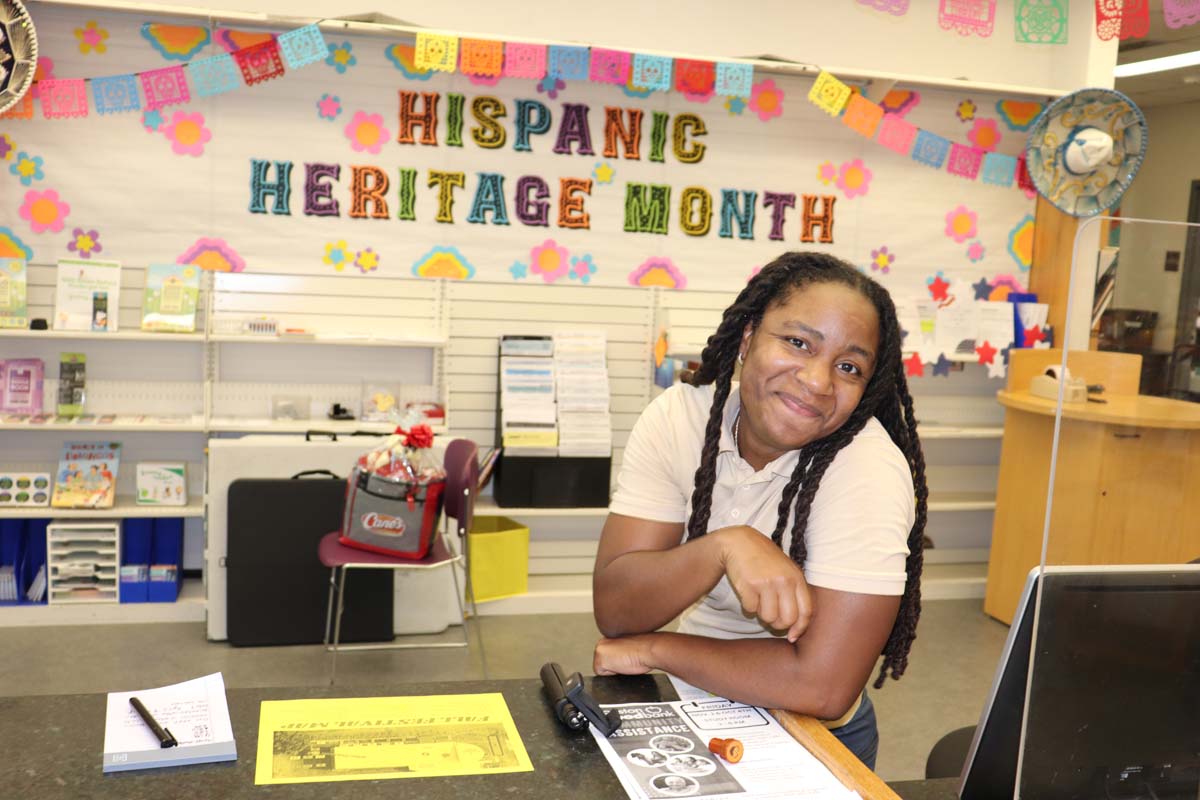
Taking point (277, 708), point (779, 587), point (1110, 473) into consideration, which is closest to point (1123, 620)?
point (1110, 473)

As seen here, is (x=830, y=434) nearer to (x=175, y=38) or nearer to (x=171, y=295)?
(x=171, y=295)

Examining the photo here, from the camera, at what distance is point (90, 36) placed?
432 cm

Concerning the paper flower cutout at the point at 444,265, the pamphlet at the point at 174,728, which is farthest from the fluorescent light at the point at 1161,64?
the pamphlet at the point at 174,728

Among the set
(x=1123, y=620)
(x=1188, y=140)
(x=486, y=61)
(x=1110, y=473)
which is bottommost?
(x=1123, y=620)

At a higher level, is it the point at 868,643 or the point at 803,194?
the point at 803,194

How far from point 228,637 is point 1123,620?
12.1ft

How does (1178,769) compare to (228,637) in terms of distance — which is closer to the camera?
(1178,769)

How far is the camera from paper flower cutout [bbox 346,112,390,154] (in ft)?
15.0

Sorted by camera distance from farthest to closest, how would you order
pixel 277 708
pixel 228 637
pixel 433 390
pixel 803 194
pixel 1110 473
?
pixel 803 194 → pixel 433 390 → pixel 228 637 → pixel 277 708 → pixel 1110 473

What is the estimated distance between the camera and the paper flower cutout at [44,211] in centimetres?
433

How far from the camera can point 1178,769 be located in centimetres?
108

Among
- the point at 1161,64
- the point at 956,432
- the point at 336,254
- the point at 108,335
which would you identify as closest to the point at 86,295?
the point at 108,335

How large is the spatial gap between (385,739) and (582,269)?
3748mm

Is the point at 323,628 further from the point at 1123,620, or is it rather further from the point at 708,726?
the point at 1123,620
